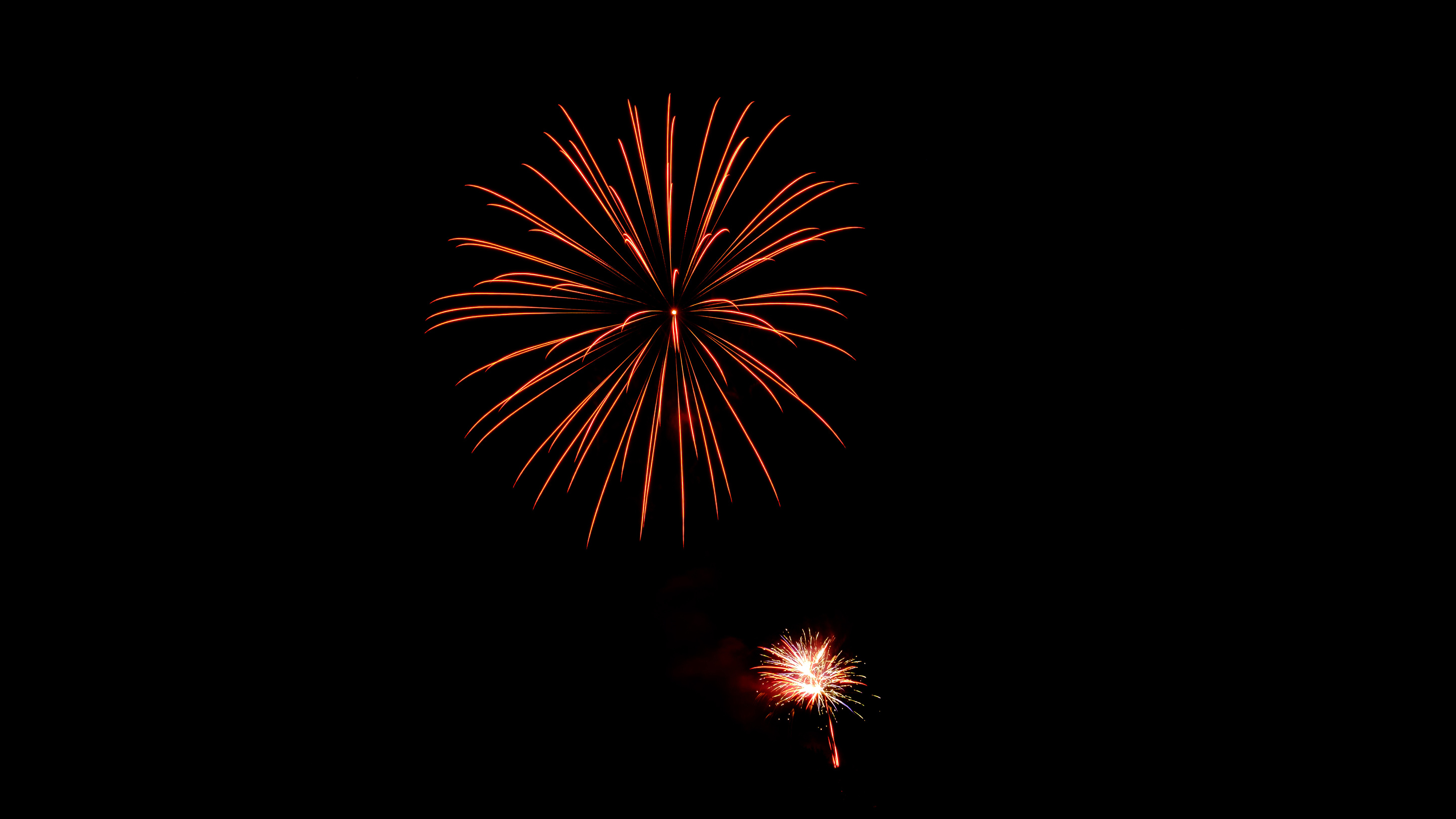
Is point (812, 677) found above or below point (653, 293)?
below

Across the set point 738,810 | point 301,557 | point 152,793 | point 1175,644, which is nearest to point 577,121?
point 301,557

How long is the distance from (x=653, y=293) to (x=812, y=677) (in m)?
2.85

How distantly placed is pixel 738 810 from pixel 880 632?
1.72 meters

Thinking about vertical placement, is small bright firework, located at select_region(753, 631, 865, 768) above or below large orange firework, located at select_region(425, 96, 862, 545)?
below

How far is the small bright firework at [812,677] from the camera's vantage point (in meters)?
4.69

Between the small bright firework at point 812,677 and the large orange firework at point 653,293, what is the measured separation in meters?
1.31

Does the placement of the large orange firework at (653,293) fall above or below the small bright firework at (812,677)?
above

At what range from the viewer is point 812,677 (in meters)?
4.74

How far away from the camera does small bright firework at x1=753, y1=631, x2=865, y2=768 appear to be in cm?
469

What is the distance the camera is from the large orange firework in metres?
4.50

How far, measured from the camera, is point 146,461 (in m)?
4.63

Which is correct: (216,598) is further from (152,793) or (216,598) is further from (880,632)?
(880,632)

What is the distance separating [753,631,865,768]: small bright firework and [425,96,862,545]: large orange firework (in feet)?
4.28

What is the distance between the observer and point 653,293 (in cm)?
459
